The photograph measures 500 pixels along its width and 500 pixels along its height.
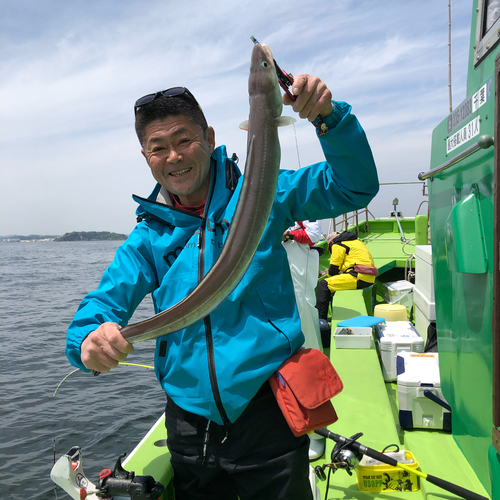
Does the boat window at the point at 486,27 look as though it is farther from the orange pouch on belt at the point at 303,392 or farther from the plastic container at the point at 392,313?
the plastic container at the point at 392,313

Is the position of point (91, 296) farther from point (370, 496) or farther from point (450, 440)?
point (450, 440)

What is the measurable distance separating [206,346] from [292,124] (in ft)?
3.43

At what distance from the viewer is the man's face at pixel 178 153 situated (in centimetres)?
204

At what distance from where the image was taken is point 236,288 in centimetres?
191

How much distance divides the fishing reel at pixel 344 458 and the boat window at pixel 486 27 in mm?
2520

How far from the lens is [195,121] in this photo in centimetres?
211

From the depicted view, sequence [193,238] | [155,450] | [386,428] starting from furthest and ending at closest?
[386,428] < [155,450] < [193,238]

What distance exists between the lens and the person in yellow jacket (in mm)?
8398

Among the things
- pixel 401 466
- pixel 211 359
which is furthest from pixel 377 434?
pixel 211 359

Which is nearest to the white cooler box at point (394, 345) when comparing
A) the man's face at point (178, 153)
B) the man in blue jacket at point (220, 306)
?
the man in blue jacket at point (220, 306)

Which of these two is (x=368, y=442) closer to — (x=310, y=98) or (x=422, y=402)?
(x=422, y=402)

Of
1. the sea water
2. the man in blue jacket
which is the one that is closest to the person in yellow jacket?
the sea water

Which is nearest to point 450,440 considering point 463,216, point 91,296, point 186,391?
point 463,216

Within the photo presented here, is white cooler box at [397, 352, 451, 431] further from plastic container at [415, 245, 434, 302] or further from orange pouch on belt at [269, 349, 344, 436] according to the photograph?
orange pouch on belt at [269, 349, 344, 436]
